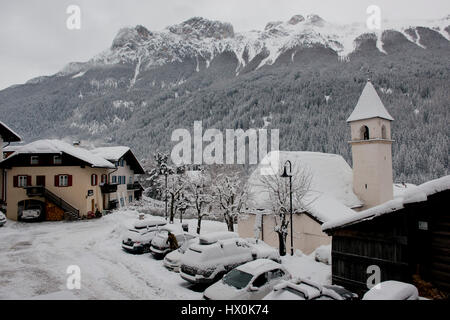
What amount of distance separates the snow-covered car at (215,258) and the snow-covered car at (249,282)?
150 cm

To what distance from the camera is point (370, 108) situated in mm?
30609

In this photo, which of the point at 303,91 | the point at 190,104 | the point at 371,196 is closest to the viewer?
the point at 371,196

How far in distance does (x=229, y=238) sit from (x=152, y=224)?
21.6 feet

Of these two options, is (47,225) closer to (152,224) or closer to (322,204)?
(152,224)

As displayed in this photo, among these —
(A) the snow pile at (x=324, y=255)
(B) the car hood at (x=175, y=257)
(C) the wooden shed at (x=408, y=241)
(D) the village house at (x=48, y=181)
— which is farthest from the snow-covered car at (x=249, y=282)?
(D) the village house at (x=48, y=181)

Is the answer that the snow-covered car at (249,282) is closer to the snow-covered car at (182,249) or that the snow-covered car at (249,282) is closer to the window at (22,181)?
the snow-covered car at (182,249)

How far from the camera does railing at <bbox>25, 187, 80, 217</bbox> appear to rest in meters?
28.5

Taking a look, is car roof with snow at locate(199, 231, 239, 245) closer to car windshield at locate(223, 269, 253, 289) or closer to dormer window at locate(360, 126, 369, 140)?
car windshield at locate(223, 269, 253, 289)

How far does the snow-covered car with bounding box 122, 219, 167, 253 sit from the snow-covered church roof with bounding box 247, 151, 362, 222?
8831 mm

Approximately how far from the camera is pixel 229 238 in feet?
46.9

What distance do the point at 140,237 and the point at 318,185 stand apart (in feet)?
58.0

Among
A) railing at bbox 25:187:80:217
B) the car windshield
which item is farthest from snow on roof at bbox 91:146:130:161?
the car windshield
